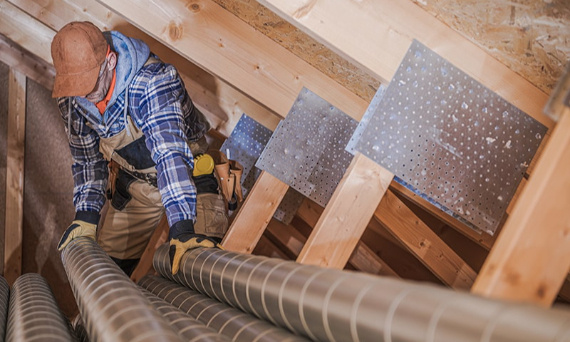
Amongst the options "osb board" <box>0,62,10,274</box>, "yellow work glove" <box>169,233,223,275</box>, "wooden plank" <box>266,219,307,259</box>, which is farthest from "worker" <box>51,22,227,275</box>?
"wooden plank" <box>266,219,307,259</box>

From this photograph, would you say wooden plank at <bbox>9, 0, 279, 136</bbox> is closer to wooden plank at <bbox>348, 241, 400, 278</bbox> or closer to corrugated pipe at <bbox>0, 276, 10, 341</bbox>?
corrugated pipe at <bbox>0, 276, 10, 341</bbox>

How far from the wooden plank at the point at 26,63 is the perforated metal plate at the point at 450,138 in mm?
2647

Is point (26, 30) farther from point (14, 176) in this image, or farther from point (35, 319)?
point (35, 319)

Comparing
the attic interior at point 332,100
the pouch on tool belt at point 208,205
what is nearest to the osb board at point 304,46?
the attic interior at point 332,100

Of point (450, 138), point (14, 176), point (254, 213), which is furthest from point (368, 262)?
point (14, 176)

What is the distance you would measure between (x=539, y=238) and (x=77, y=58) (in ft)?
5.17

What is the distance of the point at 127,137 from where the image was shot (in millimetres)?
2180

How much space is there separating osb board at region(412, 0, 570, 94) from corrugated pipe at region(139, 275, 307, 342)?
3.13ft

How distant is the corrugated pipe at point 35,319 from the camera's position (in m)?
1.13

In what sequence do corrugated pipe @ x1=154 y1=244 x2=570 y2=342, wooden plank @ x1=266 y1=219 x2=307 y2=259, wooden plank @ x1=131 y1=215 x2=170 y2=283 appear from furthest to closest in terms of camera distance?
wooden plank @ x1=266 y1=219 x2=307 y2=259, wooden plank @ x1=131 y1=215 x2=170 y2=283, corrugated pipe @ x1=154 y1=244 x2=570 y2=342

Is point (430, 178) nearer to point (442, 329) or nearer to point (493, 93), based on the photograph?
point (493, 93)

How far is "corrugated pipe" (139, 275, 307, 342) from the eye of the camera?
1018 mm

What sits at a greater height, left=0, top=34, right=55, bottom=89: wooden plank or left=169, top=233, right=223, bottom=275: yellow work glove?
left=0, top=34, right=55, bottom=89: wooden plank

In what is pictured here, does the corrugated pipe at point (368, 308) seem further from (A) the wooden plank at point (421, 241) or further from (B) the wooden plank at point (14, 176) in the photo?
(B) the wooden plank at point (14, 176)
